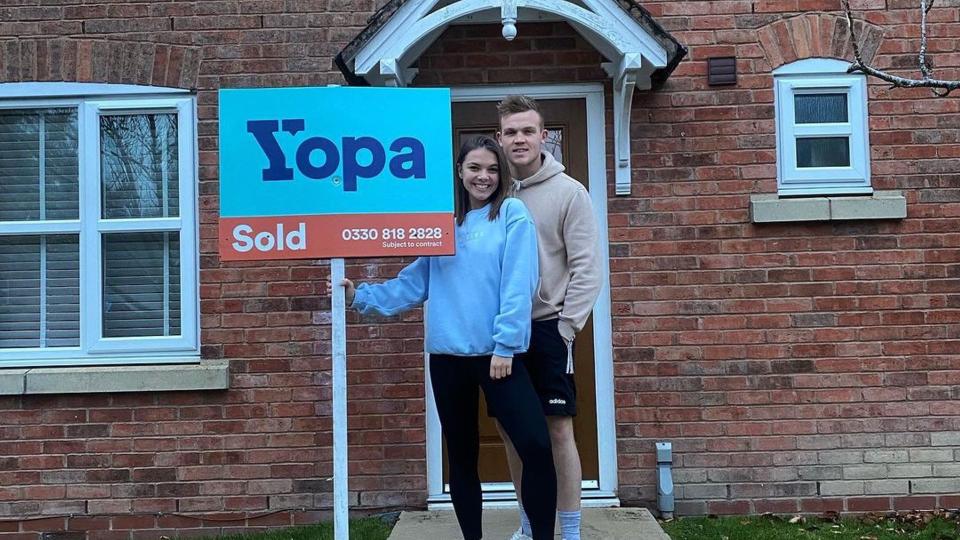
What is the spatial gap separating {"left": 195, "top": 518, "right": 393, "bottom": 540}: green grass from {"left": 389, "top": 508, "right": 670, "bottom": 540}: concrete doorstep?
11 cm

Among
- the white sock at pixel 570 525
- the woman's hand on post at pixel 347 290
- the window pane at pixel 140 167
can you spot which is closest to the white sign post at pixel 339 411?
the woman's hand on post at pixel 347 290

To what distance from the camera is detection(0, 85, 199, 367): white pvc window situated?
16.1 ft

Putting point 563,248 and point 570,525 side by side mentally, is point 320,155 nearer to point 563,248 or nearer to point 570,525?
point 563,248

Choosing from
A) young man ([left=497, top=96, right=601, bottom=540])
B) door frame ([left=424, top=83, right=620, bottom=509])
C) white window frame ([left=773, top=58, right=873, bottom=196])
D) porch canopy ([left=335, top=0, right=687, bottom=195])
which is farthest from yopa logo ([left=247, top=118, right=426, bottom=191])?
white window frame ([left=773, top=58, right=873, bottom=196])

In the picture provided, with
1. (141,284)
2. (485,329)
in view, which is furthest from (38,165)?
(485,329)

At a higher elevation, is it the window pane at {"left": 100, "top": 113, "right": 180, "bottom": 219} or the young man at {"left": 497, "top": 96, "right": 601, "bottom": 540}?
the window pane at {"left": 100, "top": 113, "right": 180, "bottom": 219}

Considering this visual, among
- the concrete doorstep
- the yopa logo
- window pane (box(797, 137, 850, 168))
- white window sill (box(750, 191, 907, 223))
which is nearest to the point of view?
the yopa logo

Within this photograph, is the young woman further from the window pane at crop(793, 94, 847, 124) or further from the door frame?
the window pane at crop(793, 94, 847, 124)

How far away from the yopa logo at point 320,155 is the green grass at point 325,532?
2034mm

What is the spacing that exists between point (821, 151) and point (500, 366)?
2.69 metres

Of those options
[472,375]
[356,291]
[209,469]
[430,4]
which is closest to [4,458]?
[209,469]

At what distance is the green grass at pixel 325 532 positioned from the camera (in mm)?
4371

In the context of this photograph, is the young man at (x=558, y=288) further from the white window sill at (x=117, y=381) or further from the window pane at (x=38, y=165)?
the window pane at (x=38, y=165)

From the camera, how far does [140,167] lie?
4.98m
